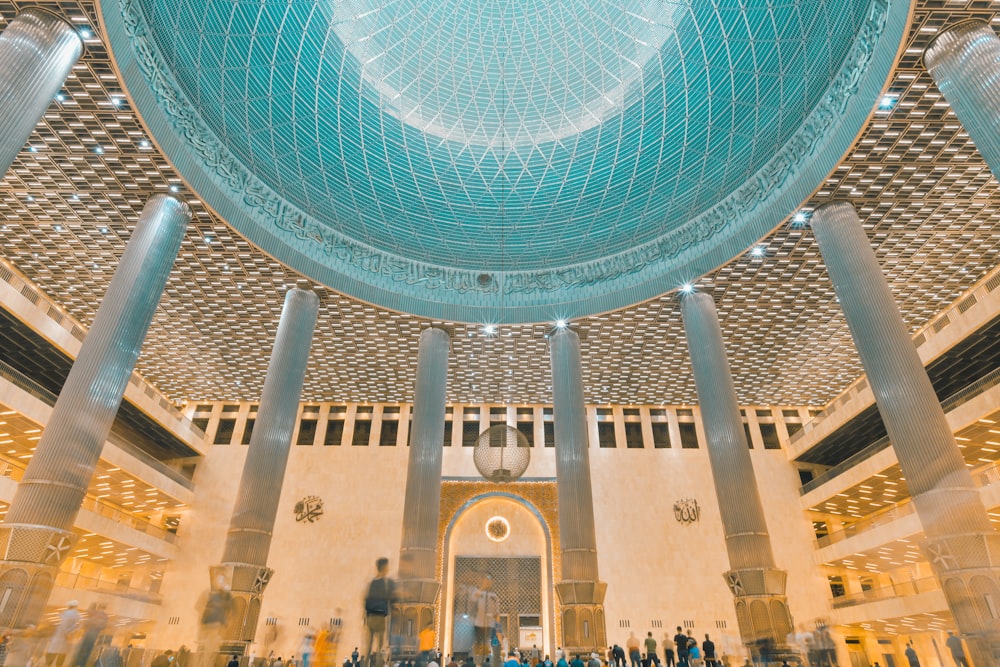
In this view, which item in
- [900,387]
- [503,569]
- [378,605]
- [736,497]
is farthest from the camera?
[503,569]

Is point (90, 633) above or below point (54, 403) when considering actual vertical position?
below

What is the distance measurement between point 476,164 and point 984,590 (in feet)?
62.5

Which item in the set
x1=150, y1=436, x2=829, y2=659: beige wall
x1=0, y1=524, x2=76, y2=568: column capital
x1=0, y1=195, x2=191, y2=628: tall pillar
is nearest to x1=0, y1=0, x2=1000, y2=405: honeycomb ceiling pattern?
x1=0, y1=195, x2=191, y2=628: tall pillar

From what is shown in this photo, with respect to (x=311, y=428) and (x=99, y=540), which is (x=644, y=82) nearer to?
(x=311, y=428)

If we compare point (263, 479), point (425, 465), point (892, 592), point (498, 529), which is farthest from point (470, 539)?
point (892, 592)

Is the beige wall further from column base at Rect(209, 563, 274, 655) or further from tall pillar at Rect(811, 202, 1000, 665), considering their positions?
tall pillar at Rect(811, 202, 1000, 665)

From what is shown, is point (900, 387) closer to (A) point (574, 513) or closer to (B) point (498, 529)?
(A) point (574, 513)

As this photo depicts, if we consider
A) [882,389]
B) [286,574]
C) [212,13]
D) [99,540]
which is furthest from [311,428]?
[882,389]

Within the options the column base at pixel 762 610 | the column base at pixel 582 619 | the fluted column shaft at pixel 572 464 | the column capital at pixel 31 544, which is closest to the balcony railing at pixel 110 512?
the column capital at pixel 31 544

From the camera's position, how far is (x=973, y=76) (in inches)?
432

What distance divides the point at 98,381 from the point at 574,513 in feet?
44.3

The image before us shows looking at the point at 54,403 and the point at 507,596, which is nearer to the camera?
the point at 54,403

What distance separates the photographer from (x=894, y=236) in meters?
17.8

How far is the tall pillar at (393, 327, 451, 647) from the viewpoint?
1742 centimetres
